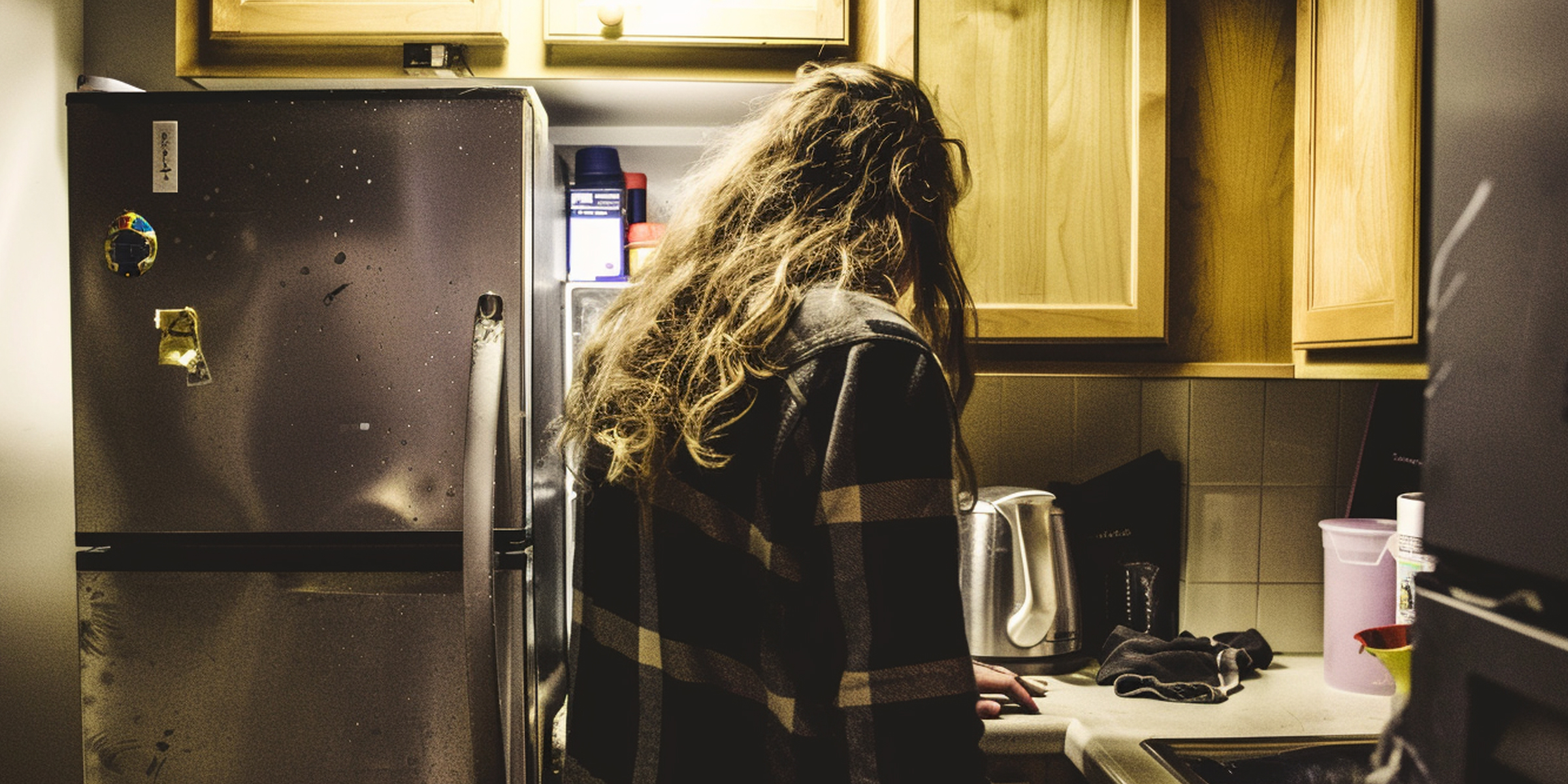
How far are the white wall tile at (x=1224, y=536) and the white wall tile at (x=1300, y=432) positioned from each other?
2.6 inches

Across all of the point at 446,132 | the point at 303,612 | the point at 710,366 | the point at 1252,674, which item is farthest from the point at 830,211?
the point at 1252,674

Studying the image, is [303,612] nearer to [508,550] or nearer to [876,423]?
[508,550]

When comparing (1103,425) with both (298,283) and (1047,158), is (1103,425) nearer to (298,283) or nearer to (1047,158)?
(1047,158)

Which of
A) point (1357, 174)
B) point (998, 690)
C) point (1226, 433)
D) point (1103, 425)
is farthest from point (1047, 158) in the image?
point (998, 690)

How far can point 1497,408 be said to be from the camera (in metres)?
0.29

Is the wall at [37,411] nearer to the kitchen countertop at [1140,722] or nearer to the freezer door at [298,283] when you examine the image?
the freezer door at [298,283]

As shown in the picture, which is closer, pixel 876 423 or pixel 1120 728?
pixel 876 423

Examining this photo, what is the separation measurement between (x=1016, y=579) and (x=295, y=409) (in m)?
1.06

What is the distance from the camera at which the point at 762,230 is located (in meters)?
0.77

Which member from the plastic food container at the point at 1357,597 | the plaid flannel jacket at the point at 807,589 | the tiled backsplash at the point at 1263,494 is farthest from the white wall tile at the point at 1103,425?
the plaid flannel jacket at the point at 807,589

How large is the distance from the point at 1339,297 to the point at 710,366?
93 centimetres

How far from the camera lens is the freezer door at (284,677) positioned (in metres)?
1.07

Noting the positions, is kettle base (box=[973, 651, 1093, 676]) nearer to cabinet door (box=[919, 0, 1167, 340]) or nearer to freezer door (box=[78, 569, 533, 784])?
cabinet door (box=[919, 0, 1167, 340])

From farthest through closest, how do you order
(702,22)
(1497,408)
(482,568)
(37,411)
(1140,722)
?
(37,411)
(702,22)
(1140,722)
(482,568)
(1497,408)
